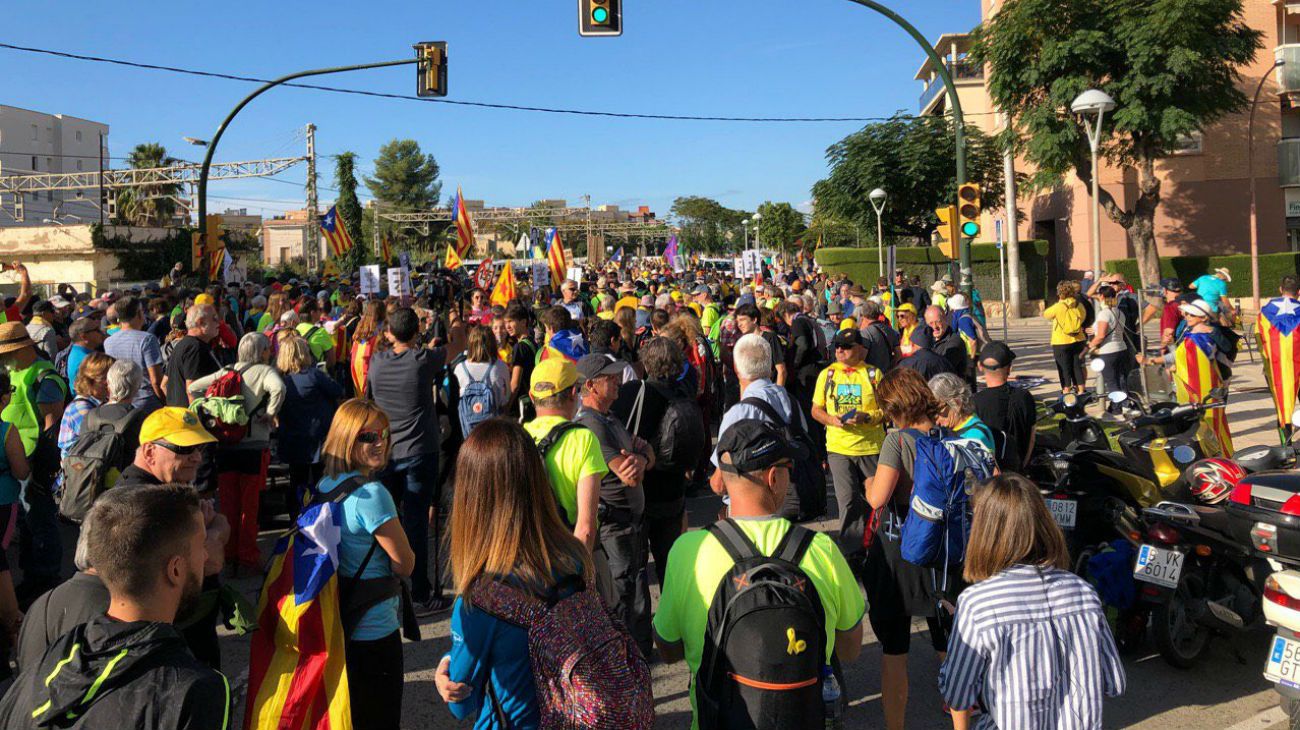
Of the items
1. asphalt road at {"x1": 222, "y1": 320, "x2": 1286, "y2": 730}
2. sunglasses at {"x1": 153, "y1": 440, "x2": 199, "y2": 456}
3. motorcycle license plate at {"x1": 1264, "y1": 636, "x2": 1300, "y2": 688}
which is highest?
sunglasses at {"x1": 153, "y1": 440, "x2": 199, "y2": 456}

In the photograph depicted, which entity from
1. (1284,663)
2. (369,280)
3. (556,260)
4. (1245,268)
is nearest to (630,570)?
(1284,663)

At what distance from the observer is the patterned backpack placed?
241 centimetres

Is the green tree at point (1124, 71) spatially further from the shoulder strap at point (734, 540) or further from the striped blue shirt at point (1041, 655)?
the shoulder strap at point (734, 540)

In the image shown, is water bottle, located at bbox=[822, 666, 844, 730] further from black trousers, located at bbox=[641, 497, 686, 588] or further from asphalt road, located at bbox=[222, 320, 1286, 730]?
black trousers, located at bbox=[641, 497, 686, 588]

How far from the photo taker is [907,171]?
38.4 metres

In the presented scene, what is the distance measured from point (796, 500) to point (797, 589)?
2.84m

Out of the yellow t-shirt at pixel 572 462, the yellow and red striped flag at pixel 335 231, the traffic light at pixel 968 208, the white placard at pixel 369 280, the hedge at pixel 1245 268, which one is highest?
the yellow and red striped flag at pixel 335 231

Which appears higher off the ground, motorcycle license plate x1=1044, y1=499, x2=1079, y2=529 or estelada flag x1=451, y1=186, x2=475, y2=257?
estelada flag x1=451, y1=186, x2=475, y2=257

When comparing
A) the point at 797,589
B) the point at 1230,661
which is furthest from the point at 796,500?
the point at 797,589

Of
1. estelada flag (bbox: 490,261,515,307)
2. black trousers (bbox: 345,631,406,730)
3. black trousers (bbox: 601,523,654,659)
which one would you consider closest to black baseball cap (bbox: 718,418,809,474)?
black trousers (bbox: 345,631,406,730)

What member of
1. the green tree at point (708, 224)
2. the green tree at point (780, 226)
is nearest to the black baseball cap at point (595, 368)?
the green tree at point (780, 226)

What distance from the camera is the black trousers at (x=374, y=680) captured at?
3.71m

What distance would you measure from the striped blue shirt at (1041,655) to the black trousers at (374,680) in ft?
6.77

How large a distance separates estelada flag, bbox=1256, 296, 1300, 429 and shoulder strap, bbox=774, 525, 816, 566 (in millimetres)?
8316
